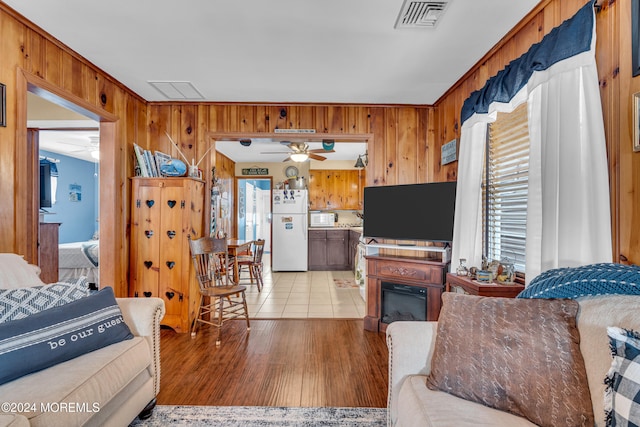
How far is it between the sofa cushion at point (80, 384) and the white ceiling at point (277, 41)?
1.97 m

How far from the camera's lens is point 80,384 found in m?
1.26

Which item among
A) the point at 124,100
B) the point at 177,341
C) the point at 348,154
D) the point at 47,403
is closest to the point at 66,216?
the point at 124,100

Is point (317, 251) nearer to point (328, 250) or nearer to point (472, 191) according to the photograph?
point (328, 250)

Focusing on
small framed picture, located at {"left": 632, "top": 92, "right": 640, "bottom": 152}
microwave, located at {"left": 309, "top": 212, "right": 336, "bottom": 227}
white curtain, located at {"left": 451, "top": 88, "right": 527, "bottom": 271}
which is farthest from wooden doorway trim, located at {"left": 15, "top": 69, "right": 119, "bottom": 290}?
microwave, located at {"left": 309, "top": 212, "right": 336, "bottom": 227}

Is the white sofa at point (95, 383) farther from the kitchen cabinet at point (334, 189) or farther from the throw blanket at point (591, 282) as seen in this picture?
the kitchen cabinet at point (334, 189)

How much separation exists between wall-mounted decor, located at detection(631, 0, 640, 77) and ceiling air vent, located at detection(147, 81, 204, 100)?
3056 mm

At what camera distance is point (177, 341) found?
2.92 meters

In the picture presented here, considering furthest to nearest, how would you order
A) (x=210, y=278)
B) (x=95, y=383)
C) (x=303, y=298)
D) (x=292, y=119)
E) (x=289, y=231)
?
(x=289, y=231) < (x=303, y=298) < (x=292, y=119) < (x=210, y=278) < (x=95, y=383)

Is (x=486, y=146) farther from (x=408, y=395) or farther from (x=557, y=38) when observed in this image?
(x=408, y=395)

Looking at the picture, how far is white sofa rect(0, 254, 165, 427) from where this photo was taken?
44.4 inches

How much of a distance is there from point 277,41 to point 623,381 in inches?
98.4

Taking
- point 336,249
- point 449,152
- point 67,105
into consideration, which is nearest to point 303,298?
point 336,249

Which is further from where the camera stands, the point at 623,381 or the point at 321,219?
the point at 321,219

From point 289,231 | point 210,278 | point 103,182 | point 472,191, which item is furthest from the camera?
point 289,231
